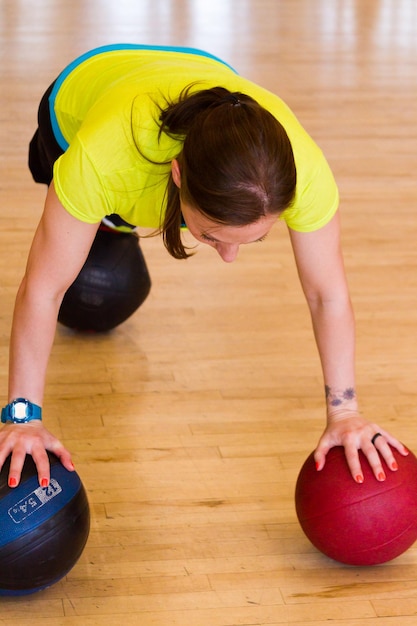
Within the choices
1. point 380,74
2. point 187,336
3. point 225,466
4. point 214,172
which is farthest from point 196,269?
point 380,74

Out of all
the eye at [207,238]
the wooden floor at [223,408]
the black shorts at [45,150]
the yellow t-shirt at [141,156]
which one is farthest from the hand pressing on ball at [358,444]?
the black shorts at [45,150]

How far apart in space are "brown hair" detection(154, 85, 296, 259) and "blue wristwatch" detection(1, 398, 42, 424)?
454 mm

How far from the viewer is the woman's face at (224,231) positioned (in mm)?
1415

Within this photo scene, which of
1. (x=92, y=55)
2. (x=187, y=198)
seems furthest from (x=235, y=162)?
(x=92, y=55)

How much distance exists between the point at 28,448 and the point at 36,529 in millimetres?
131

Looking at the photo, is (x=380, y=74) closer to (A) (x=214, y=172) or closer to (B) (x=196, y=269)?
(B) (x=196, y=269)

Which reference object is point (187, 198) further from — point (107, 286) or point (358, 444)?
point (107, 286)

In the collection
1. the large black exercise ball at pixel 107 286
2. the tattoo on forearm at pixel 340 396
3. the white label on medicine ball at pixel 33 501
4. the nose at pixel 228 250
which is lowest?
the large black exercise ball at pixel 107 286

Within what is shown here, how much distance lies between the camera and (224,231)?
1.42 meters

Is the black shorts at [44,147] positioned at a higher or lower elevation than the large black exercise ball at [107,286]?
higher

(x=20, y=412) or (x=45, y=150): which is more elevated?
(x=45, y=150)

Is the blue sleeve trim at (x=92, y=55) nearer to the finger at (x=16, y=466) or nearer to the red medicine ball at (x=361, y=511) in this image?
the finger at (x=16, y=466)

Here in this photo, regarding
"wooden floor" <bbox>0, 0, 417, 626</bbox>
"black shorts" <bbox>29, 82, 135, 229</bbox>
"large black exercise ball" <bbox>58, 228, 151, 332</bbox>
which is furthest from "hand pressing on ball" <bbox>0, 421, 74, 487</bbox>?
"large black exercise ball" <bbox>58, 228, 151, 332</bbox>

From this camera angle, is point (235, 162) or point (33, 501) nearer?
point (235, 162)
